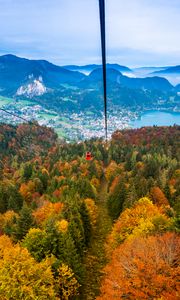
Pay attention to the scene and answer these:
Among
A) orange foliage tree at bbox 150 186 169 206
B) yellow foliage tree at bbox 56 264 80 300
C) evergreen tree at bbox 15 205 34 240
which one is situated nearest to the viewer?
yellow foliage tree at bbox 56 264 80 300

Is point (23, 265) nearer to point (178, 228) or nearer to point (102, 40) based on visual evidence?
point (178, 228)

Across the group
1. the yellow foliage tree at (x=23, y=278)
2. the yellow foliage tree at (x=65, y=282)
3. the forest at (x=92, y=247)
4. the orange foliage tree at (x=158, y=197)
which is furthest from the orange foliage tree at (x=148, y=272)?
the orange foliage tree at (x=158, y=197)

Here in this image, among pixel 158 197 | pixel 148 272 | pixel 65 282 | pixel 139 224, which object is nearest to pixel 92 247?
pixel 139 224

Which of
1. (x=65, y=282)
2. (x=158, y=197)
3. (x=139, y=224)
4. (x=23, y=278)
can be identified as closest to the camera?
(x=23, y=278)

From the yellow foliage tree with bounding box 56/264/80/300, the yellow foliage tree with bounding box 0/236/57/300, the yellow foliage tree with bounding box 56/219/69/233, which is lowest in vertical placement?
the yellow foliage tree with bounding box 56/264/80/300

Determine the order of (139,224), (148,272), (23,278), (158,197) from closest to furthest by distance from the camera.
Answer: (148,272) → (23,278) → (139,224) → (158,197)

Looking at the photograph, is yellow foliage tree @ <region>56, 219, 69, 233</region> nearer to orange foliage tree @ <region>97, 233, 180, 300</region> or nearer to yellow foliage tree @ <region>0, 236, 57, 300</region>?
yellow foliage tree @ <region>0, 236, 57, 300</region>

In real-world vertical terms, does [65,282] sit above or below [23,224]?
below

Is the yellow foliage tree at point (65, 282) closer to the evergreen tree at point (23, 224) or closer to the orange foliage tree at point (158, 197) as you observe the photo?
the evergreen tree at point (23, 224)

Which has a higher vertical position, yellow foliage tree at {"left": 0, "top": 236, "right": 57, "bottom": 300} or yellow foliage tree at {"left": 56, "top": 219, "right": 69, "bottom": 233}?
yellow foliage tree at {"left": 0, "top": 236, "right": 57, "bottom": 300}

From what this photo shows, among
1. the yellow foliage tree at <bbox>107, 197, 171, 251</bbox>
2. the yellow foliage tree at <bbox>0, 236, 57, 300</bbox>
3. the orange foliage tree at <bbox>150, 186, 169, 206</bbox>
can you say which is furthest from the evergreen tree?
the orange foliage tree at <bbox>150, 186, 169, 206</bbox>

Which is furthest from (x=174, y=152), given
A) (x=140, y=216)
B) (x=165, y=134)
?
(x=140, y=216)

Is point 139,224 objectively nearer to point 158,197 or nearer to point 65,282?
point 65,282
